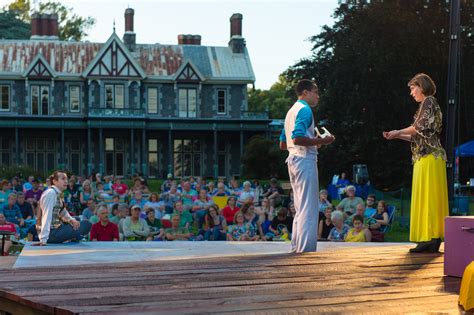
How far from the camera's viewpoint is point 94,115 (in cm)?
4562

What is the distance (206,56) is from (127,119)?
7.88 m

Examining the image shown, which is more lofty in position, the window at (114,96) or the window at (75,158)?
the window at (114,96)

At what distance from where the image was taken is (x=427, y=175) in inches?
302

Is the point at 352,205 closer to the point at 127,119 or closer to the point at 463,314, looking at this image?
the point at 463,314

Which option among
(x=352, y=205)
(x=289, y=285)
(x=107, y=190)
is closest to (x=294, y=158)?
(x=289, y=285)

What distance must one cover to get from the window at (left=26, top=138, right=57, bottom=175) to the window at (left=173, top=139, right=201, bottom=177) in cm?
735

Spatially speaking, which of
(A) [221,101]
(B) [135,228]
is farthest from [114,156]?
(B) [135,228]

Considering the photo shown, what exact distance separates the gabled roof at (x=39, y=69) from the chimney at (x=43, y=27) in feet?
12.5

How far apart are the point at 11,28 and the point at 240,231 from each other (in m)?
60.1

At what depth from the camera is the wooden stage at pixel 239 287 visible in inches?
182

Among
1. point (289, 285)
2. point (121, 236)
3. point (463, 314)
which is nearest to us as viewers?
point (463, 314)

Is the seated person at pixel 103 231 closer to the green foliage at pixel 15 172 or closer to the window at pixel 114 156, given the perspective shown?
the green foliage at pixel 15 172

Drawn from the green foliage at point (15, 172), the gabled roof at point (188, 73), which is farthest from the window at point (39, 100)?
the green foliage at point (15, 172)

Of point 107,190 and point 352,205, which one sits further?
point 107,190
